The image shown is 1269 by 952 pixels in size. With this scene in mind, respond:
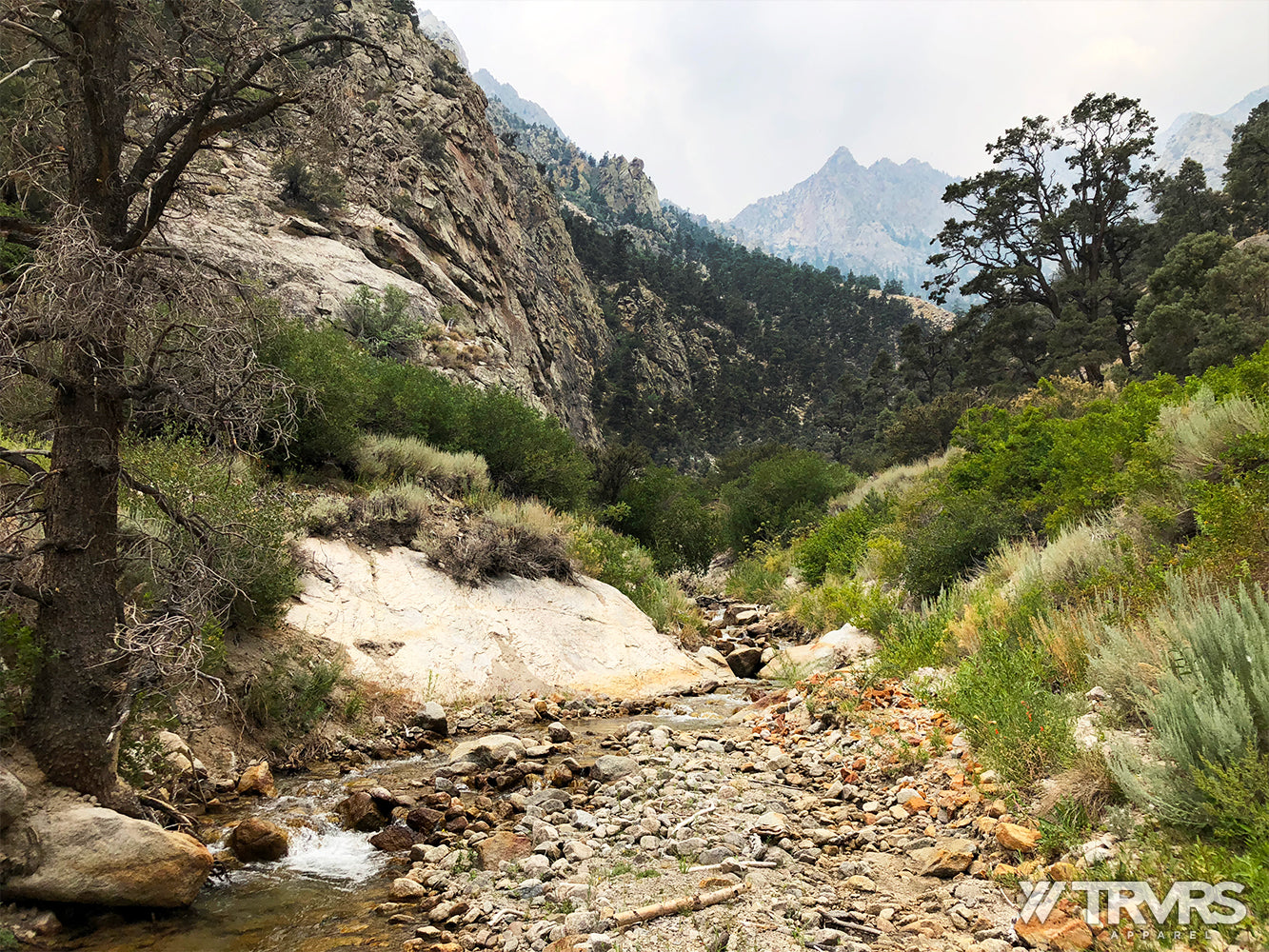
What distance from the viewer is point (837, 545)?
1808 cm

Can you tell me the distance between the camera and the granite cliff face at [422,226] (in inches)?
220

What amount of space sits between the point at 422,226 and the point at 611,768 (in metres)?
35.1

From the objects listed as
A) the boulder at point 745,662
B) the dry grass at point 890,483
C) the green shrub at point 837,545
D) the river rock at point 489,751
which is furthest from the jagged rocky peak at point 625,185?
the river rock at point 489,751

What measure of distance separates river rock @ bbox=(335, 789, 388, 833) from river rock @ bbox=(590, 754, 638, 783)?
2044mm

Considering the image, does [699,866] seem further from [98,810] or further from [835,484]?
[835,484]

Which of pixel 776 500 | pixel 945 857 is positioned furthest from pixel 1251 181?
pixel 945 857

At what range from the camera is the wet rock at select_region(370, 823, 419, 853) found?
16.1 feet

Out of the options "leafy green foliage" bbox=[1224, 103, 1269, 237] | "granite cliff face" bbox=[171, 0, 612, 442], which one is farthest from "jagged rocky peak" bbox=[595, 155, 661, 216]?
"leafy green foliage" bbox=[1224, 103, 1269, 237]

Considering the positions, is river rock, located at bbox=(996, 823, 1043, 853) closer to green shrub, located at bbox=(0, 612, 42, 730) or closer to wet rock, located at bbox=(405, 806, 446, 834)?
wet rock, located at bbox=(405, 806, 446, 834)

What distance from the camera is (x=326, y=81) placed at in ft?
16.6

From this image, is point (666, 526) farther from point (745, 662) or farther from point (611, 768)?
point (611, 768)

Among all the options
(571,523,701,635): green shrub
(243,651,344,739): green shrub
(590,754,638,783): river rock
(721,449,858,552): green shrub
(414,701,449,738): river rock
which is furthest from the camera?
(721,449,858,552): green shrub

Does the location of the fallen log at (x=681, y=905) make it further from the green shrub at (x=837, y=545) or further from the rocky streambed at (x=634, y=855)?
the green shrub at (x=837, y=545)

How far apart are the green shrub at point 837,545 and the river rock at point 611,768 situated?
10977 millimetres
